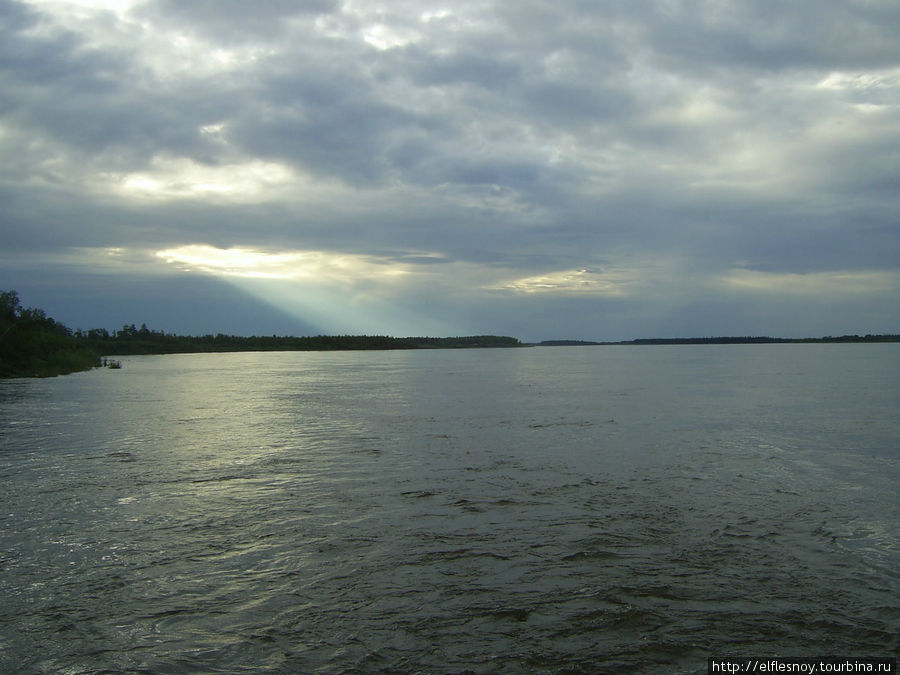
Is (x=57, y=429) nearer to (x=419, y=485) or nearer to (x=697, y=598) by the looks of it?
(x=419, y=485)

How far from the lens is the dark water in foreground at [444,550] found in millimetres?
7383

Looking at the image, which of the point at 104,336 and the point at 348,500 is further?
the point at 104,336

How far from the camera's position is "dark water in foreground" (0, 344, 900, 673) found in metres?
7.38

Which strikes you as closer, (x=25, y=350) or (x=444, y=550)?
(x=444, y=550)

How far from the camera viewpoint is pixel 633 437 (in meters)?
23.5

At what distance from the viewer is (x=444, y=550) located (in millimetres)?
10688

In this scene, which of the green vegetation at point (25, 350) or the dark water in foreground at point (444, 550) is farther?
the green vegetation at point (25, 350)

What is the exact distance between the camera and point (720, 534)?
37.8 feet

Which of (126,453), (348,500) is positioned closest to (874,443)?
(348,500)

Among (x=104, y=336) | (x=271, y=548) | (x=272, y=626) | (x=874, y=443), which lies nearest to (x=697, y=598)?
(x=272, y=626)

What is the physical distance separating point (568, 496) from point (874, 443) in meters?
14.5

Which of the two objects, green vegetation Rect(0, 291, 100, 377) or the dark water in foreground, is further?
green vegetation Rect(0, 291, 100, 377)

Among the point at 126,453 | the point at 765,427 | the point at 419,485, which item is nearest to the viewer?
the point at 419,485

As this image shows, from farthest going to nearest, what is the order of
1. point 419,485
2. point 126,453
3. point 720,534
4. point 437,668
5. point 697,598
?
point 126,453, point 419,485, point 720,534, point 697,598, point 437,668
